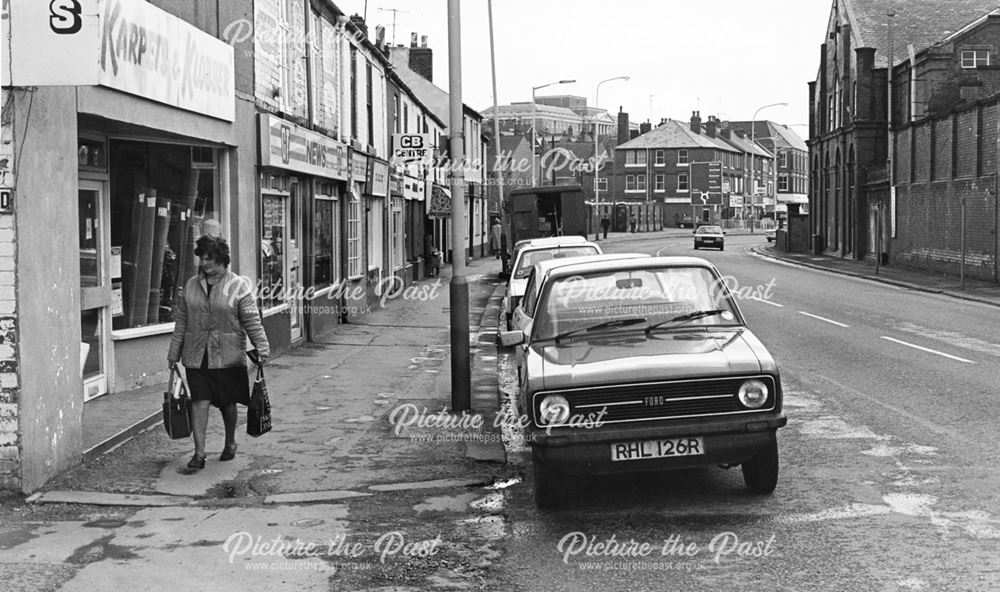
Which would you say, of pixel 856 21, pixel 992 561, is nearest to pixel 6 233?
pixel 992 561

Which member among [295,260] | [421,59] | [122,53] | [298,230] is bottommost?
[295,260]

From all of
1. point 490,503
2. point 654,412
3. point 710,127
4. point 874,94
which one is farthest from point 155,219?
point 710,127

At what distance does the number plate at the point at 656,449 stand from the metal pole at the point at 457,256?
462cm

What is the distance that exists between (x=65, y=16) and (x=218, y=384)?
9.79 ft

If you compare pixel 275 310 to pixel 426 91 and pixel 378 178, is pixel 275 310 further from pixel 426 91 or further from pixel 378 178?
pixel 426 91

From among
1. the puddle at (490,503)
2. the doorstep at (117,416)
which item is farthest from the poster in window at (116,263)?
the puddle at (490,503)

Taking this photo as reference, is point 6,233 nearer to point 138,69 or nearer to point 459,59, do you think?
point 138,69

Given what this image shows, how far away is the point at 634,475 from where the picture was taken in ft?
28.2

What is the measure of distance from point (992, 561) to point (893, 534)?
2.26 ft

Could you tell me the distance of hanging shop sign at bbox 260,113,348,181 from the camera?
15312 millimetres

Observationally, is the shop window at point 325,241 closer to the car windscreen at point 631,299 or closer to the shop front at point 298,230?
the shop front at point 298,230

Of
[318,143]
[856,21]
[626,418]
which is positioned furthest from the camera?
[856,21]

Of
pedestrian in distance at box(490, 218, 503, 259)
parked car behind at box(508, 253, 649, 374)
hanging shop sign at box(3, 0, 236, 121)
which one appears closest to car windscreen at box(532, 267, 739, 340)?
parked car behind at box(508, 253, 649, 374)

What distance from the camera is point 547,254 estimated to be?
1927 cm
